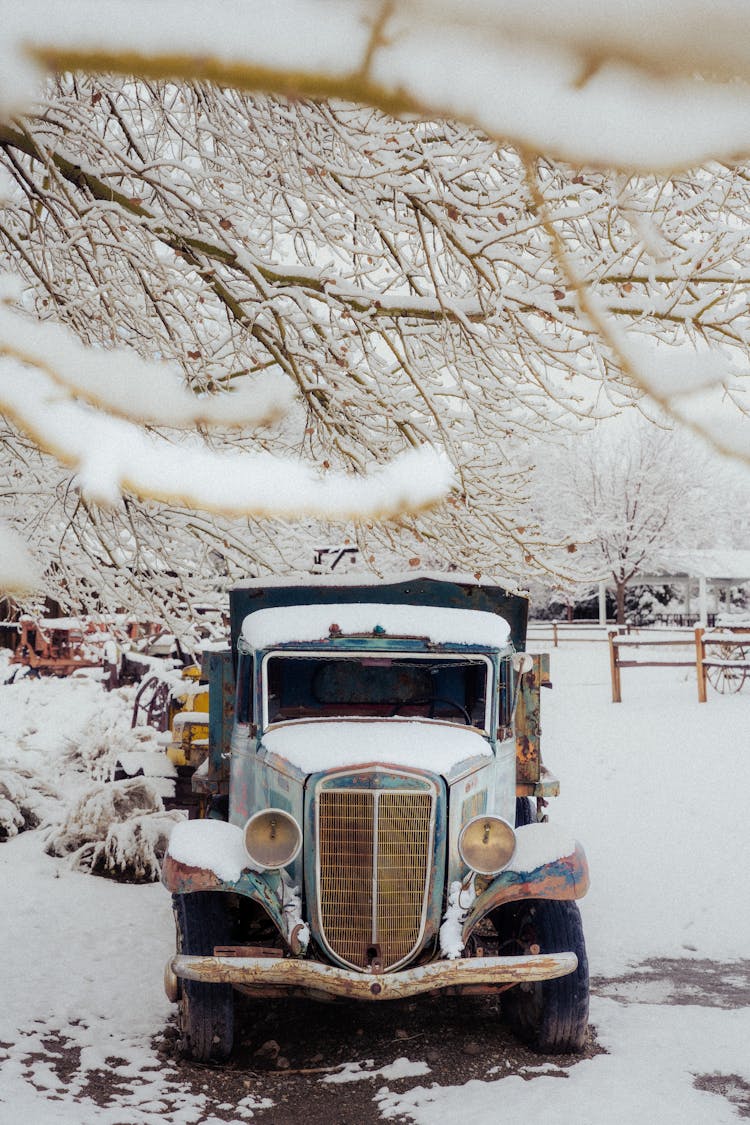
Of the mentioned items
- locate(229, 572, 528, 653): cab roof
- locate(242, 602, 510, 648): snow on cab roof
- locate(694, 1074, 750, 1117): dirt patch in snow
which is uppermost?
locate(229, 572, 528, 653): cab roof

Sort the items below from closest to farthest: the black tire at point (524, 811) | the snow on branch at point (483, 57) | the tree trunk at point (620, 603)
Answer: the snow on branch at point (483, 57) < the black tire at point (524, 811) < the tree trunk at point (620, 603)

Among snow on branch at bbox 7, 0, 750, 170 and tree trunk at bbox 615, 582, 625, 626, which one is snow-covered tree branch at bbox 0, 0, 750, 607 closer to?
snow on branch at bbox 7, 0, 750, 170

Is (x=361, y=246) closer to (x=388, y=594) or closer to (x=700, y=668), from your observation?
(x=388, y=594)

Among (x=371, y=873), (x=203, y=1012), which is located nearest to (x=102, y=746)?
(x=203, y=1012)

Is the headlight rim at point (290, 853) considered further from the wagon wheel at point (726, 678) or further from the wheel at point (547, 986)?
the wagon wheel at point (726, 678)

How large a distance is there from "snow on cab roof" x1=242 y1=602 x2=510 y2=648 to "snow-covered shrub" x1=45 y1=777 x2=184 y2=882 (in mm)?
2773

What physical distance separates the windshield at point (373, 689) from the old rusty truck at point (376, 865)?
311 millimetres

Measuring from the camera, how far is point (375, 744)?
14.5ft

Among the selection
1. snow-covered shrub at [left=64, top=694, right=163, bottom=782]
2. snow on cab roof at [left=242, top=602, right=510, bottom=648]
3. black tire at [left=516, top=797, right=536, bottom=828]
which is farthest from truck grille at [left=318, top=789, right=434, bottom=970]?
snow-covered shrub at [left=64, top=694, right=163, bottom=782]

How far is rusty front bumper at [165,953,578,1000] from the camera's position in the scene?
397 centimetres

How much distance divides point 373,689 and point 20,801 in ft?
14.3

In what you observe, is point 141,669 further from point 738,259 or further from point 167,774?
point 738,259

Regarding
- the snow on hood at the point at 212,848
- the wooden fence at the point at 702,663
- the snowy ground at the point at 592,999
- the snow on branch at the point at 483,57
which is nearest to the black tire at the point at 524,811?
the snowy ground at the point at 592,999

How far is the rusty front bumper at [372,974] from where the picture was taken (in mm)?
3973
